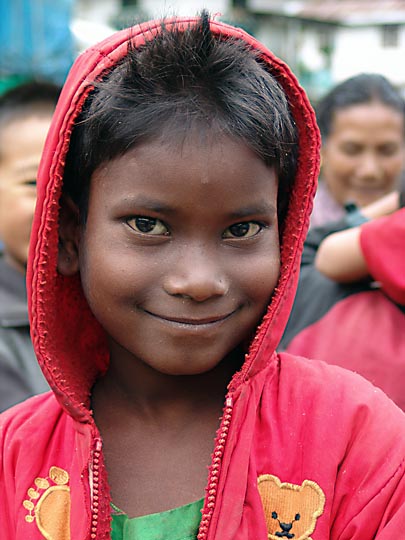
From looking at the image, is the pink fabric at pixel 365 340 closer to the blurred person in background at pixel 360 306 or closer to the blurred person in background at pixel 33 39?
the blurred person in background at pixel 360 306

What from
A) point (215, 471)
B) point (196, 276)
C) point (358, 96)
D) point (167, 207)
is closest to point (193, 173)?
point (167, 207)

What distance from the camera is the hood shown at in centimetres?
151

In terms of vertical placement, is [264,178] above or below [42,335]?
above

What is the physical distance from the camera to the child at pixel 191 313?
4.55 ft

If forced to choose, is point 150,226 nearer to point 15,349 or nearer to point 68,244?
point 68,244

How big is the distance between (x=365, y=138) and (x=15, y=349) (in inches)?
82.6

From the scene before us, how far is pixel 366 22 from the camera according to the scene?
2838 cm

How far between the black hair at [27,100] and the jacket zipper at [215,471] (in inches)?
73.0

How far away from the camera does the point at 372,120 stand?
370 centimetres

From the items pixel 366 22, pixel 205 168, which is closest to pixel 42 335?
pixel 205 168

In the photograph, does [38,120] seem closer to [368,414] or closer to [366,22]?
[368,414]

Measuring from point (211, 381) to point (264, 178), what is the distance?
19.3 inches

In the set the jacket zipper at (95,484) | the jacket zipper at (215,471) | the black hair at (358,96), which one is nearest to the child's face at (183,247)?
the jacket zipper at (215,471)

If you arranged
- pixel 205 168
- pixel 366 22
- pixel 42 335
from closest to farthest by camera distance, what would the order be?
pixel 205 168
pixel 42 335
pixel 366 22
